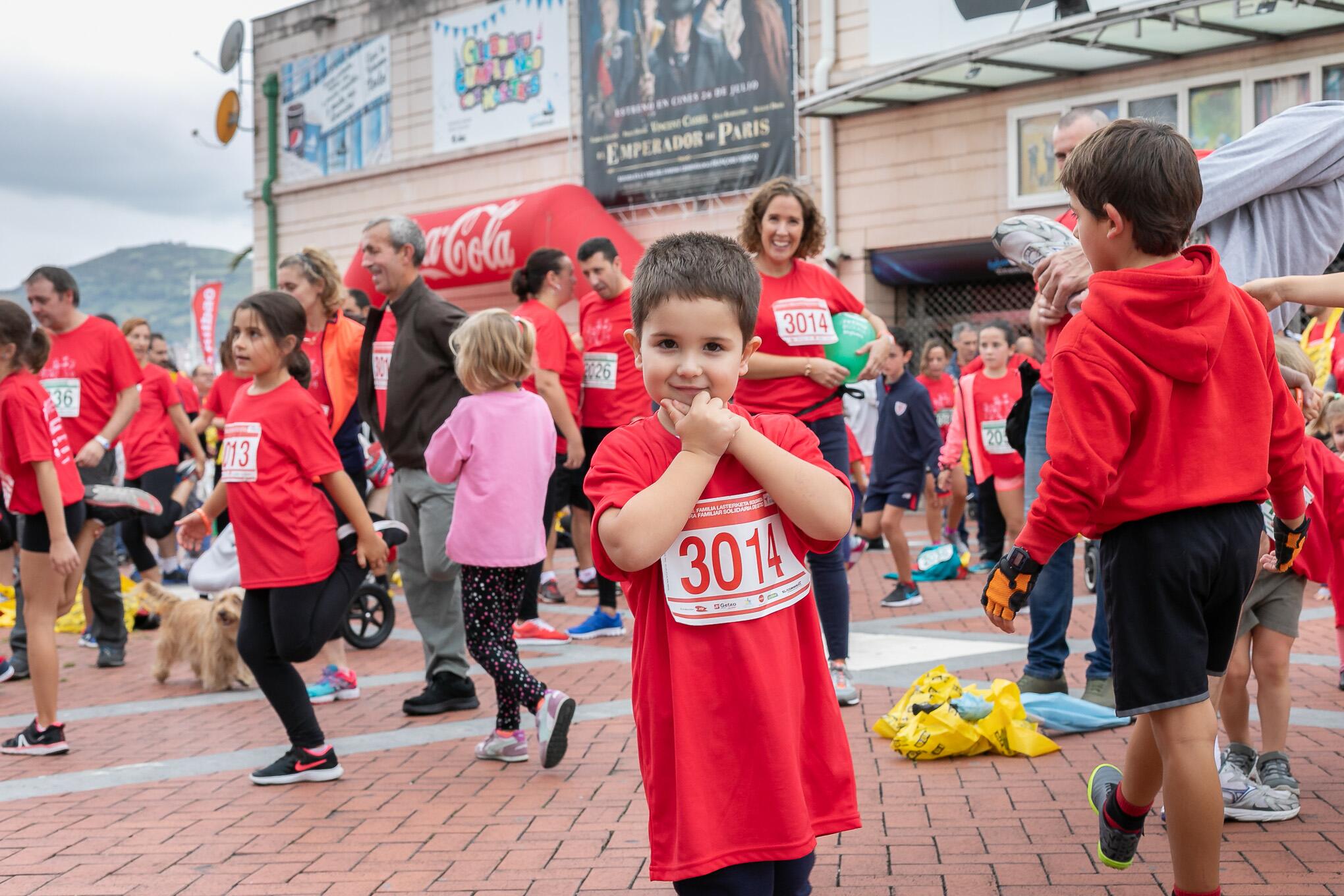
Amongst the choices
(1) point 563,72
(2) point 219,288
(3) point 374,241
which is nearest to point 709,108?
(1) point 563,72

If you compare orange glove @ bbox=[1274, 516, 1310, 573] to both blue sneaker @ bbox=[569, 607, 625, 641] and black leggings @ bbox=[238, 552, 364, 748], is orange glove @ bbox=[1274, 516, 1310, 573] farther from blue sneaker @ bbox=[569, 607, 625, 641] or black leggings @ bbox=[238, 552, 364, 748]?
blue sneaker @ bbox=[569, 607, 625, 641]

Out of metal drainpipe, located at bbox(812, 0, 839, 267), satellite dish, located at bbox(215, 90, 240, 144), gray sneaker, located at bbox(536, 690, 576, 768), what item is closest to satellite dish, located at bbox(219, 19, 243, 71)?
satellite dish, located at bbox(215, 90, 240, 144)

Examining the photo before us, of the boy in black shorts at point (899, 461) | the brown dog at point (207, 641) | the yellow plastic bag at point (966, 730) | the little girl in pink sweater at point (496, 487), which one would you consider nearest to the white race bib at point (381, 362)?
the little girl in pink sweater at point (496, 487)

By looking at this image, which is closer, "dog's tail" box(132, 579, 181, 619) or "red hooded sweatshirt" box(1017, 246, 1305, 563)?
"red hooded sweatshirt" box(1017, 246, 1305, 563)

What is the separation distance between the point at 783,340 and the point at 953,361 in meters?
9.99

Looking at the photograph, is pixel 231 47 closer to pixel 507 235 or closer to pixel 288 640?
pixel 507 235

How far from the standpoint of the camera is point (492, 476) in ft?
17.1

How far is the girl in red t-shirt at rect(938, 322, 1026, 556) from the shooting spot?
9.16 meters

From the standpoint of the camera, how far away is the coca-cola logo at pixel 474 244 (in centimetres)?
1780

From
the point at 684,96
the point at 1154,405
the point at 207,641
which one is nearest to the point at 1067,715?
the point at 1154,405

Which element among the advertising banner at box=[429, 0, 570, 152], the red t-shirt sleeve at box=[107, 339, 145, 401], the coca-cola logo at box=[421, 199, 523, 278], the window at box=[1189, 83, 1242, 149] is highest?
the advertising banner at box=[429, 0, 570, 152]

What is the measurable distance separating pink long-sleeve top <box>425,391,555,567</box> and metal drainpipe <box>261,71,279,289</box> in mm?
19843

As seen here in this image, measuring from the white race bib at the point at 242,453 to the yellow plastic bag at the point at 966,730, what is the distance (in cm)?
259

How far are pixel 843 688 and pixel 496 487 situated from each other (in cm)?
170
